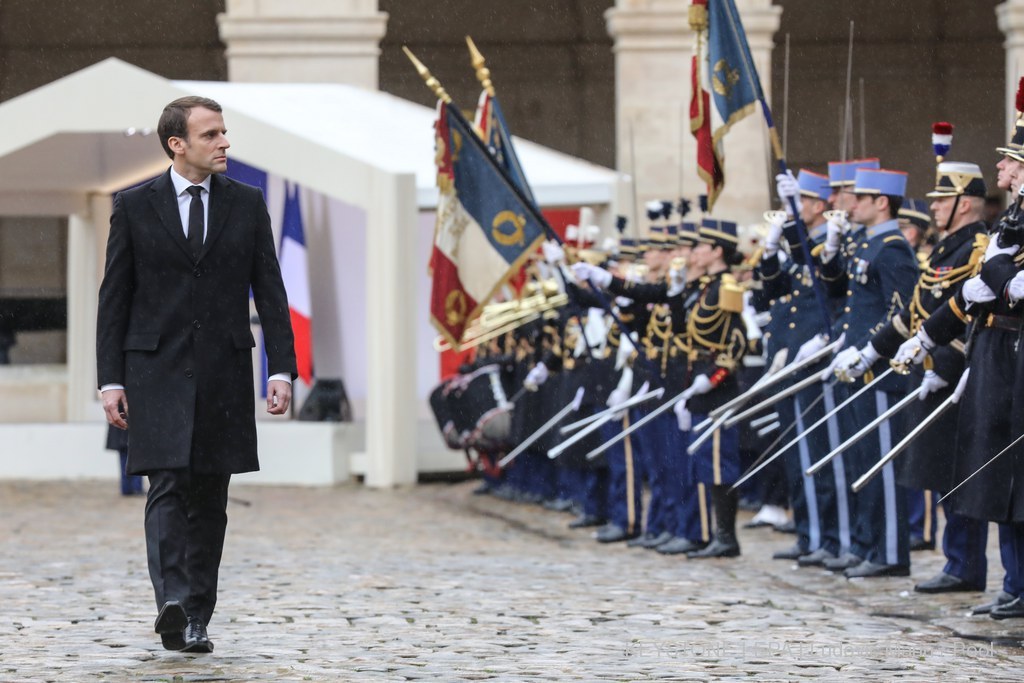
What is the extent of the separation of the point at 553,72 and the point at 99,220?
40.1 feet

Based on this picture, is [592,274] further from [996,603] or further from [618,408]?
[996,603]

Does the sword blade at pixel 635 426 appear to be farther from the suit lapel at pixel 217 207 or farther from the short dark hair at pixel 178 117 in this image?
the short dark hair at pixel 178 117

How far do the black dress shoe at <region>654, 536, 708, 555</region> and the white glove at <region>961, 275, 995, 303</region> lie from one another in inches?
127

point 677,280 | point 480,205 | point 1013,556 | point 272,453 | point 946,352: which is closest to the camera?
point 1013,556

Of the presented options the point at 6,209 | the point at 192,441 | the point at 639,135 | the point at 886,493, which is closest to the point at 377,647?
the point at 192,441

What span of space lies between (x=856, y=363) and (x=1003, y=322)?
1.12m

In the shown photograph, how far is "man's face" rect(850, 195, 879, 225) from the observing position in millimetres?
9148

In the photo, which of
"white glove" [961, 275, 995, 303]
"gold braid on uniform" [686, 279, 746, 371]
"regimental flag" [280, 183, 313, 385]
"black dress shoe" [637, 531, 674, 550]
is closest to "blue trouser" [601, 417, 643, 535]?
Answer: "black dress shoe" [637, 531, 674, 550]

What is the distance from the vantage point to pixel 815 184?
32.3 ft

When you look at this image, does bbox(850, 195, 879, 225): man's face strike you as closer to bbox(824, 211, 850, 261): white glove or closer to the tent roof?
bbox(824, 211, 850, 261): white glove

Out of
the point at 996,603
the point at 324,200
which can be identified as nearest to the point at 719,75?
the point at 996,603

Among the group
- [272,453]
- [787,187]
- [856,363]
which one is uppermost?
[787,187]

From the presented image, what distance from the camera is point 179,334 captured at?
251 inches

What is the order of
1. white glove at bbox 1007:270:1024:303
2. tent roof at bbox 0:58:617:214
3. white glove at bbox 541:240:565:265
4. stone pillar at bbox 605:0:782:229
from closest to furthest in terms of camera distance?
white glove at bbox 1007:270:1024:303, white glove at bbox 541:240:565:265, tent roof at bbox 0:58:617:214, stone pillar at bbox 605:0:782:229
